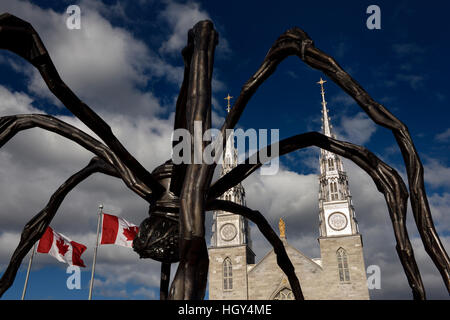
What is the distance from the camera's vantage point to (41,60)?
2686 mm

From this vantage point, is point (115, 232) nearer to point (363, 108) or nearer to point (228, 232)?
point (363, 108)

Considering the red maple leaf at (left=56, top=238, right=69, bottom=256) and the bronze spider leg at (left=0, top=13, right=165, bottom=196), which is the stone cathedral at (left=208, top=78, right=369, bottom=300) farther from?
the bronze spider leg at (left=0, top=13, right=165, bottom=196)

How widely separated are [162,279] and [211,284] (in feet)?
111

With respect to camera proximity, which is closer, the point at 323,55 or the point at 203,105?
the point at 203,105

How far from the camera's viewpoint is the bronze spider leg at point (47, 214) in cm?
386

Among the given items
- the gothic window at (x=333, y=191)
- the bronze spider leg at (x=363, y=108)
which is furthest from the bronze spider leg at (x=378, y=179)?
the gothic window at (x=333, y=191)

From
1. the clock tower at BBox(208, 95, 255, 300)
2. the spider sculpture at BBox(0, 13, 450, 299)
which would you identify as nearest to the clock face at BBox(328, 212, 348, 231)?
the clock tower at BBox(208, 95, 255, 300)

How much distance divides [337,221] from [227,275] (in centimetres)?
1187

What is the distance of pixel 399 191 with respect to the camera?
267cm

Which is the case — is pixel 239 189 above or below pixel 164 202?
above

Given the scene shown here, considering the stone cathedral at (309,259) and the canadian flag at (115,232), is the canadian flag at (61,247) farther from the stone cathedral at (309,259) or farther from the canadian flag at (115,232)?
→ the stone cathedral at (309,259)

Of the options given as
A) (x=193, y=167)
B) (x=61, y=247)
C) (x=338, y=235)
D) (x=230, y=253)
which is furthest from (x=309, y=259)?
(x=193, y=167)

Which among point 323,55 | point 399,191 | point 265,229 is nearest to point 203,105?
point 323,55
